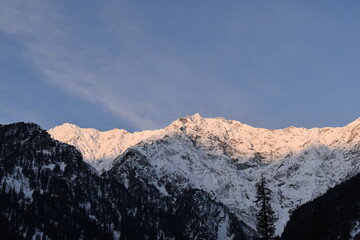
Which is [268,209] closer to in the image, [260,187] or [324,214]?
[260,187]

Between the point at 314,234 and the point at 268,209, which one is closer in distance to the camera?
the point at 268,209

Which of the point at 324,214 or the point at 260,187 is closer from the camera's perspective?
the point at 260,187

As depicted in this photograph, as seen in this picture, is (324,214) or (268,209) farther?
(324,214)

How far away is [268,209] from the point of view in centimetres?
6956

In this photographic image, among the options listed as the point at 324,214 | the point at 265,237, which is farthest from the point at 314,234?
the point at 265,237

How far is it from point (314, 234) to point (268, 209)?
10081 mm

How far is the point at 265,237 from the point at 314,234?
27.8 ft

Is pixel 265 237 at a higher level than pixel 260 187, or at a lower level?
lower

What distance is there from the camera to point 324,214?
75188 mm

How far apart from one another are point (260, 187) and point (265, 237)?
673 centimetres

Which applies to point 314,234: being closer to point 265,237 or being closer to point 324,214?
point 324,214

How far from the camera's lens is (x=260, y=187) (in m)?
69.4

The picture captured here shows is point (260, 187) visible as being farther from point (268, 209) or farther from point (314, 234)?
point (314, 234)

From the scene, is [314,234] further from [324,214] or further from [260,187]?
[260,187]
